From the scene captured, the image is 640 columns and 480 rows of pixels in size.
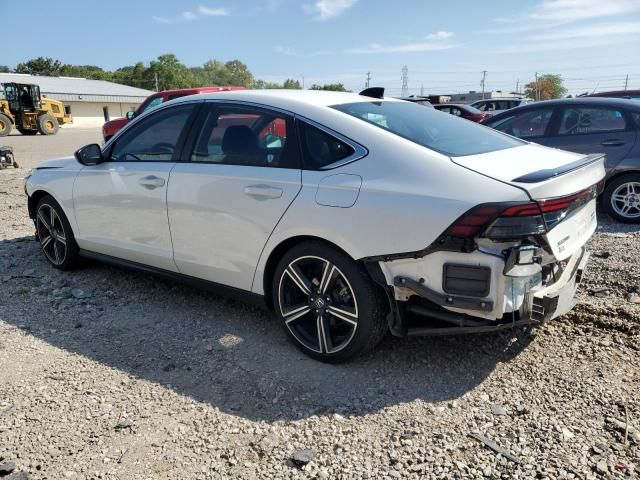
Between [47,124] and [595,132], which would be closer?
[595,132]

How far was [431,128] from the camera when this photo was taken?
348 cm

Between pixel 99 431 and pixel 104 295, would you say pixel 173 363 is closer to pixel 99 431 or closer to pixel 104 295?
pixel 99 431

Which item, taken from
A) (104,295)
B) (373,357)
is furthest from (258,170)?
(104,295)

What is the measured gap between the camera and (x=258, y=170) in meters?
3.51

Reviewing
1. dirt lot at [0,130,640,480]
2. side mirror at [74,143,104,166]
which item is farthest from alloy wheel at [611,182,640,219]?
side mirror at [74,143,104,166]

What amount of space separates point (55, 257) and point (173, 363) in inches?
99.9

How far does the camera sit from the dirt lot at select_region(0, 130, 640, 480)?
99.3 inches

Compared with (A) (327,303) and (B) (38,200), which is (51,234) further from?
(A) (327,303)

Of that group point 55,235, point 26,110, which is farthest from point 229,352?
point 26,110

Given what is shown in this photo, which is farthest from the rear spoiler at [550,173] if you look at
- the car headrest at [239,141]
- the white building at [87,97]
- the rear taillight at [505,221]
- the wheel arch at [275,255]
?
the white building at [87,97]

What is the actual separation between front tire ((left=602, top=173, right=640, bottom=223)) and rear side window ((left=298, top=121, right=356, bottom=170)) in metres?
5.03

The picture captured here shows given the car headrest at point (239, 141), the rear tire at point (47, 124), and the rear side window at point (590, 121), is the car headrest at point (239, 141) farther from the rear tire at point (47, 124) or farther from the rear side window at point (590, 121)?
the rear tire at point (47, 124)

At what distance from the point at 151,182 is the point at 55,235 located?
1746 mm

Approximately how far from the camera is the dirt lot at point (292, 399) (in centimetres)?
252
